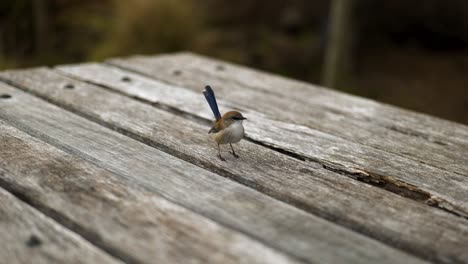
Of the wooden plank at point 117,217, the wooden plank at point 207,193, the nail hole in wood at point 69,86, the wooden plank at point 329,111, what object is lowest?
the wooden plank at point 117,217

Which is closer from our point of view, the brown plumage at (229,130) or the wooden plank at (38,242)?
the wooden plank at (38,242)

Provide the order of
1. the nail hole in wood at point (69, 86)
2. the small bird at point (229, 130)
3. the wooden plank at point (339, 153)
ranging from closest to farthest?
the wooden plank at point (339, 153) → the small bird at point (229, 130) → the nail hole in wood at point (69, 86)

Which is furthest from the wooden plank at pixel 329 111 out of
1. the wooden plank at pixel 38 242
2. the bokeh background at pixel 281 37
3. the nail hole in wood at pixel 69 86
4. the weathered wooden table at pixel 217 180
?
the bokeh background at pixel 281 37

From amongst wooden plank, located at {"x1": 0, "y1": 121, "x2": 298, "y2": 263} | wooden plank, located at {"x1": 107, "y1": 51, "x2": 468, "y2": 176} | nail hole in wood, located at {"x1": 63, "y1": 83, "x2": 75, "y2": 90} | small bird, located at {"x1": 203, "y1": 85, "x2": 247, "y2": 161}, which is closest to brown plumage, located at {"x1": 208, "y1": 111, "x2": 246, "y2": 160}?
small bird, located at {"x1": 203, "y1": 85, "x2": 247, "y2": 161}

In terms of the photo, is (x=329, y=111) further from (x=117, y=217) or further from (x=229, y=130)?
(x=117, y=217)

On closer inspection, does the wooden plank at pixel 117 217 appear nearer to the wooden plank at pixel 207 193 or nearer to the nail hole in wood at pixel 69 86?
the wooden plank at pixel 207 193
